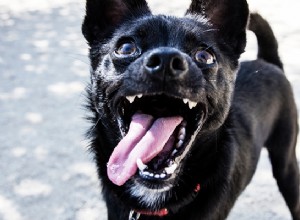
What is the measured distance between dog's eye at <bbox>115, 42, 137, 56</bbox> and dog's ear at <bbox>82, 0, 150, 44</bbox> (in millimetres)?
258

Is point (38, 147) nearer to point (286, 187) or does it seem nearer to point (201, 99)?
point (286, 187)

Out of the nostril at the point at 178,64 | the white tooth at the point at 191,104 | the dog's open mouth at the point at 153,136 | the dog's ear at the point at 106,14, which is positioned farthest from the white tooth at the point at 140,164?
the dog's ear at the point at 106,14

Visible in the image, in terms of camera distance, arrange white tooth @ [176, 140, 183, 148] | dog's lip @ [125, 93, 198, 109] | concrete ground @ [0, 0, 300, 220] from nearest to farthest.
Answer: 1. dog's lip @ [125, 93, 198, 109]
2. white tooth @ [176, 140, 183, 148]
3. concrete ground @ [0, 0, 300, 220]

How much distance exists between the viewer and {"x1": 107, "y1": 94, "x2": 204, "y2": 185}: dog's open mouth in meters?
2.05

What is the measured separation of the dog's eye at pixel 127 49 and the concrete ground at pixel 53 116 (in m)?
0.57

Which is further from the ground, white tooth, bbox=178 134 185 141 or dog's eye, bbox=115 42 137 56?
dog's eye, bbox=115 42 137 56

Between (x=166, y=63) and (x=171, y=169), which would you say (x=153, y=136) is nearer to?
(x=171, y=169)

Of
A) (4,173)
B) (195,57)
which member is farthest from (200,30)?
(4,173)

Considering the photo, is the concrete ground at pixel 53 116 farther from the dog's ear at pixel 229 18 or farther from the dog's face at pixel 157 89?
the dog's ear at pixel 229 18

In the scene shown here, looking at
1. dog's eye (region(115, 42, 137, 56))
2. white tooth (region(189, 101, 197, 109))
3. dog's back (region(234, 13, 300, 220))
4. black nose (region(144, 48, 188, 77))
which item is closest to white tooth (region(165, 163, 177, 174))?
white tooth (region(189, 101, 197, 109))

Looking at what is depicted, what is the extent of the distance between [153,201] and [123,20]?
94cm

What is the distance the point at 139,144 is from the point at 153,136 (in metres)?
0.07

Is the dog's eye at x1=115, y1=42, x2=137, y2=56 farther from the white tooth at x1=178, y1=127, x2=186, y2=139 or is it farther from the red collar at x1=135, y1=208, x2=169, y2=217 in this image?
the red collar at x1=135, y1=208, x2=169, y2=217

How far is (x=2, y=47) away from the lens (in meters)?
5.56
